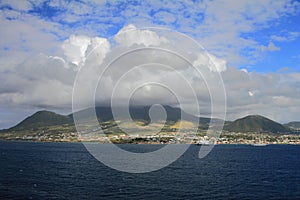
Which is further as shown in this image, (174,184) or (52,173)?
(52,173)

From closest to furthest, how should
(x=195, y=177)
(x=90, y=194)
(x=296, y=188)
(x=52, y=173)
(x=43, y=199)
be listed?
(x=43, y=199)
(x=90, y=194)
(x=296, y=188)
(x=195, y=177)
(x=52, y=173)

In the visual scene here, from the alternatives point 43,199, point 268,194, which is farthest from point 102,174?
point 268,194

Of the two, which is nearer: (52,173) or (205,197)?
(205,197)

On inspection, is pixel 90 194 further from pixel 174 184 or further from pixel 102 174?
pixel 102 174

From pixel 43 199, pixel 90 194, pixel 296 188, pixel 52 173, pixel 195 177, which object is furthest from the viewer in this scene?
pixel 52 173

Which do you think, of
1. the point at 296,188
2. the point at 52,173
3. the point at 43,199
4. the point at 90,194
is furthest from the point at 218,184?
the point at 52,173

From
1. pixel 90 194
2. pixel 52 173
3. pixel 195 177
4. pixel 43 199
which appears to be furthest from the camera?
pixel 52 173

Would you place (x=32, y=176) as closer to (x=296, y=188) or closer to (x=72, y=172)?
(x=72, y=172)
